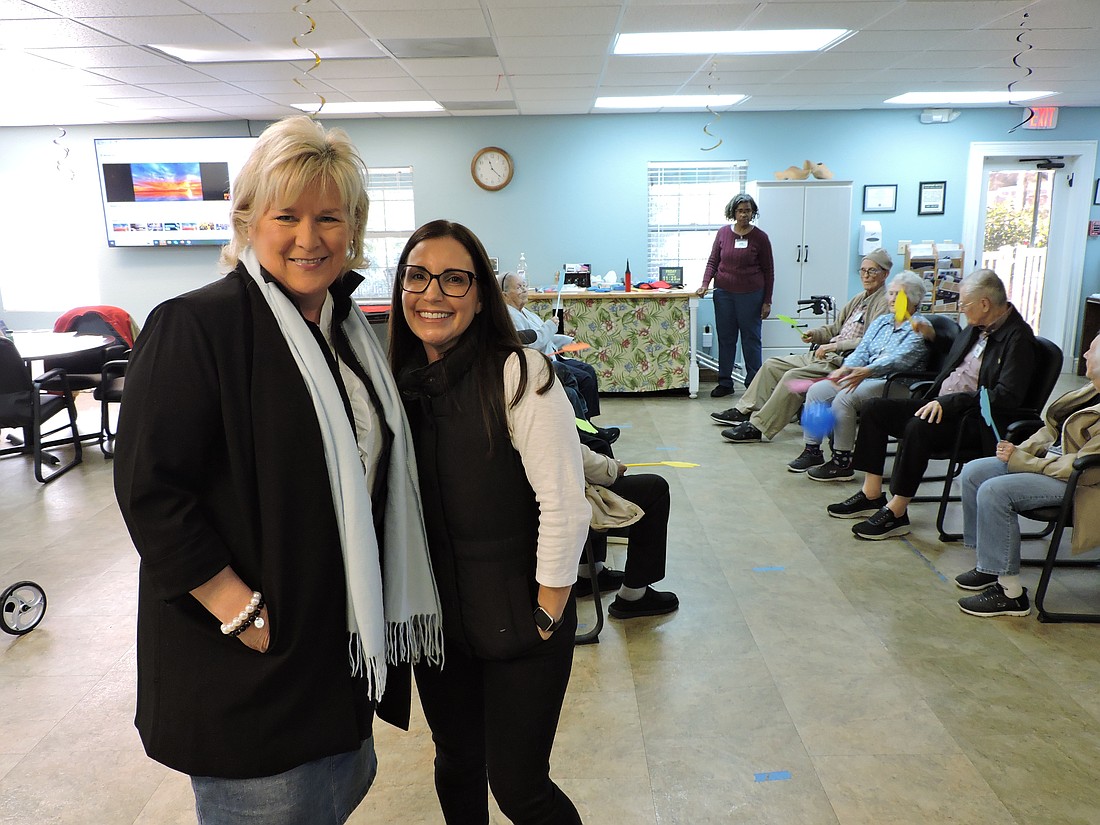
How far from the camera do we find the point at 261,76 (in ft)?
18.9

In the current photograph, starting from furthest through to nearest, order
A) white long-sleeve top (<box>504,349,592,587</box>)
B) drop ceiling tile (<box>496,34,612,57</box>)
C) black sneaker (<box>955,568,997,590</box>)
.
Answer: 1. drop ceiling tile (<box>496,34,612,57</box>)
2. black sneaker (<box>955,568,997,590</box>)
3. white long-sleeve top (<box>504,349,592,587</box>)

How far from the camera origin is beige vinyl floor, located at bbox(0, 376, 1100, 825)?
2037 mm

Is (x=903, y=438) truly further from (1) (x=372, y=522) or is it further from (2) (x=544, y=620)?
(1) (x=372, y=522)

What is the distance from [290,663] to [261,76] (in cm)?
575

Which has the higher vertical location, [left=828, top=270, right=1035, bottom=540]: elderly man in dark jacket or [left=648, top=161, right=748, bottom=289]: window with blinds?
[left=648, top=161, right=748, bottom=289]: window with blinds

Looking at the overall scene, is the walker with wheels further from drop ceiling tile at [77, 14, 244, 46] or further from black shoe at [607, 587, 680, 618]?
drop ceiling tile at [77, 14, 244, 46]

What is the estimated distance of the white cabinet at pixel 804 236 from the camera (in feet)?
24.6

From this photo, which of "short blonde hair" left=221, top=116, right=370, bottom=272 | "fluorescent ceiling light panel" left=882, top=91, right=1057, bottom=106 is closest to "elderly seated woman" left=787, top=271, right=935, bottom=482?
A: "fluorescent ceiling light panel" left=882, top=91, right=1057, bottom=106

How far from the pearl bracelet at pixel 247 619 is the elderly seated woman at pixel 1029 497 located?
2.81 metres

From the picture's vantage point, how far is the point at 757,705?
2439 mm

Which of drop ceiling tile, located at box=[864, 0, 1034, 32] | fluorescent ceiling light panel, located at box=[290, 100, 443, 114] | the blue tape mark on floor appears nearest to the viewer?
the blue tape mark on floor

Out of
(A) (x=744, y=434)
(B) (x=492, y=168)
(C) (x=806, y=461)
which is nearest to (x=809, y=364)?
(A) (x=744, y=434)

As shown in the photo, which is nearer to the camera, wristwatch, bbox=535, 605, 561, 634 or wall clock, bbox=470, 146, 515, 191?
wristwatch, bbox=535, 605, 561, 634

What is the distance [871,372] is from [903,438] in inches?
34.2
